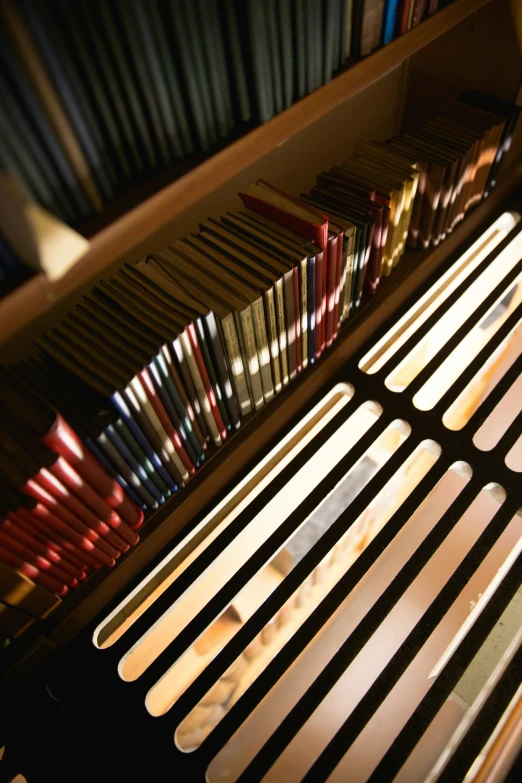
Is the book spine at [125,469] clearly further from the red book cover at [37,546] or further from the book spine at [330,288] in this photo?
the book spine at [330,288]

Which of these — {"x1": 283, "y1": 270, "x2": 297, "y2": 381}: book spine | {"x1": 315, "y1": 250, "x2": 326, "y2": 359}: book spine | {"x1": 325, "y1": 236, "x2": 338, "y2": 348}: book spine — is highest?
{"x1": 325, "y1": 236, "x2": 338, "y2": 348}: book spine

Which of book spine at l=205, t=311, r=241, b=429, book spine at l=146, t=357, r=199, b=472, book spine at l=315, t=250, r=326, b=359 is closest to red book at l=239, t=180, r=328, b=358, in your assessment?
book spine at l=315, t=250, r=326, b=359

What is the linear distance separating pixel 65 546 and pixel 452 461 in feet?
2.40

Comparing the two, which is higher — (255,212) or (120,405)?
(255,212)

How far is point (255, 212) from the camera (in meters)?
0.88

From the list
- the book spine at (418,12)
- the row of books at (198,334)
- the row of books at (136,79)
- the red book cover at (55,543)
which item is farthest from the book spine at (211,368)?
the book spine at (418,12)

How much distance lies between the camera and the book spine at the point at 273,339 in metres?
0.80

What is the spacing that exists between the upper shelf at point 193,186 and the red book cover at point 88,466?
137 millimetres

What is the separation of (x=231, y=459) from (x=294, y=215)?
47 centimetres

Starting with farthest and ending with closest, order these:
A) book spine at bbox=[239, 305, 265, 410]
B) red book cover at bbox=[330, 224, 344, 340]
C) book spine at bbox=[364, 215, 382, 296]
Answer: book spine at bbox=[364, 215, 382, 296] → red book cover at bbox=[330, 224, 344, 340] → book spine at bbox=[239, 305, 265, 410]

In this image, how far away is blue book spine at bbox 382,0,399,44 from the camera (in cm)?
71

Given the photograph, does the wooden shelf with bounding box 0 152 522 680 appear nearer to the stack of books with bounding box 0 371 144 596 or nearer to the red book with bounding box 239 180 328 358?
the stack of books with bounding box 0 371 144 596

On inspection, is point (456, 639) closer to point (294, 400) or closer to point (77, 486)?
point (294, 400)

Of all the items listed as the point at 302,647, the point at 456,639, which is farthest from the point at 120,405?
the point at 456,639
